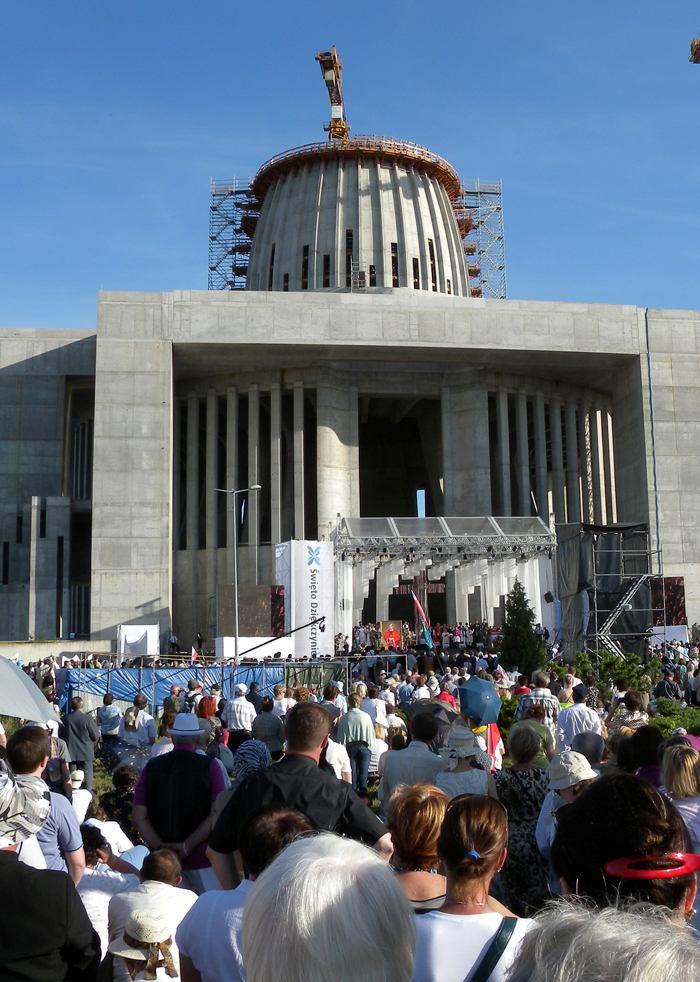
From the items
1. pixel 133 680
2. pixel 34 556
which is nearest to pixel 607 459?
pixel 34 556

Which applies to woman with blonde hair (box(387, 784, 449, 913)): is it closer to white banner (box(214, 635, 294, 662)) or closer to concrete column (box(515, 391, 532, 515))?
white banner (box(214, 635, 294, 662))

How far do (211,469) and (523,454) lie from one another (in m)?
13.2

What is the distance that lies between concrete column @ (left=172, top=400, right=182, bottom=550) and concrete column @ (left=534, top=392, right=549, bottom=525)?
51.3ft

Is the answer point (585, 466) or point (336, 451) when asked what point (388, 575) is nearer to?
point (336, 451)

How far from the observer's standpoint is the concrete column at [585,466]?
153 feet

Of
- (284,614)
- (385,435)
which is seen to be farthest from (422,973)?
(385,435)

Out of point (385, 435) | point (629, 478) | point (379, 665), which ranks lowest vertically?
point (379, 665)

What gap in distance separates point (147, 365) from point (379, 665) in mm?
18179

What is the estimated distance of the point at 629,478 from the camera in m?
42.8

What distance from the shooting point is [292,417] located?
153 feet

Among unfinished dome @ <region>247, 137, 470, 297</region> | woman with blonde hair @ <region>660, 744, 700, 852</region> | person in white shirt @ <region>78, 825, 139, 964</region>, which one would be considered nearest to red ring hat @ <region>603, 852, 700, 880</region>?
woman with blonde hair @ <region>660, 744, 700, 852</region>

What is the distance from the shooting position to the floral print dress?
17.6 feet

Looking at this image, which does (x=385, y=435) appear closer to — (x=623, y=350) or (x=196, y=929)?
(x=623, y=350)

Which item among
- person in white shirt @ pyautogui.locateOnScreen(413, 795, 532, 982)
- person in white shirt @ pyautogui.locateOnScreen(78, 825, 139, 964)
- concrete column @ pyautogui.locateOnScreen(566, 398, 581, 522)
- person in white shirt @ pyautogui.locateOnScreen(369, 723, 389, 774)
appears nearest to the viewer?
person in white shirt @ pyautogui.locateOnScreen(413, 795, 532, 982)
